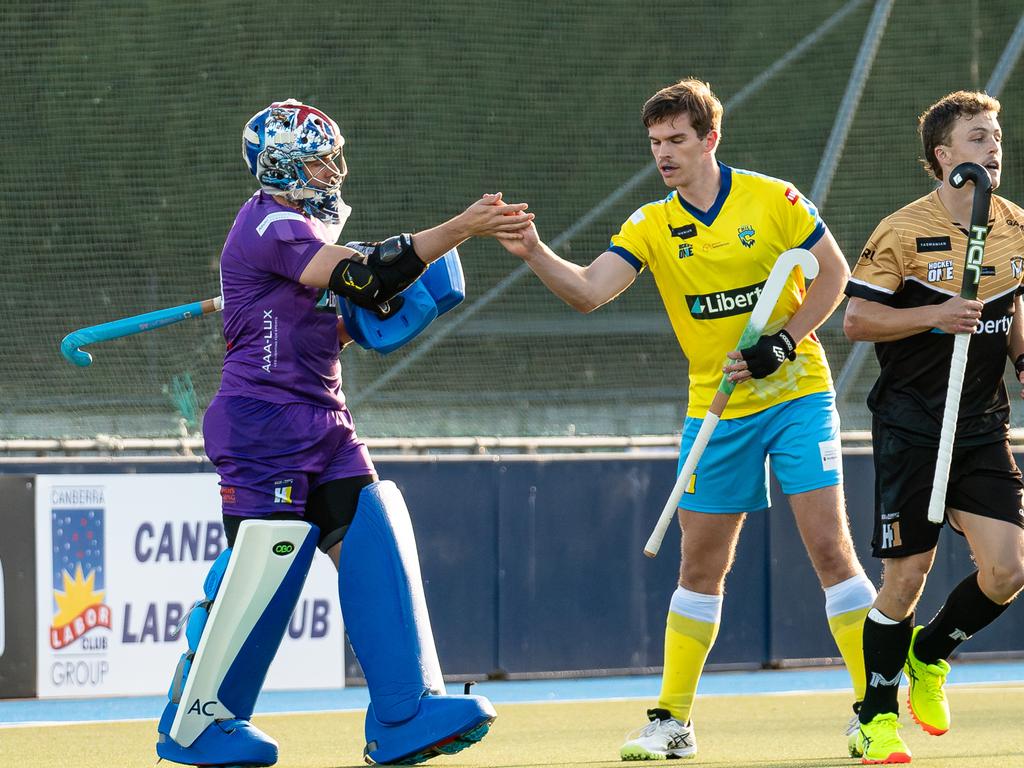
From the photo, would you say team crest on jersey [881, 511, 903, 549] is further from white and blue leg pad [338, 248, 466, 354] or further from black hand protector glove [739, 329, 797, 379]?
white and blue leg pad [338, 248, 466, 354]

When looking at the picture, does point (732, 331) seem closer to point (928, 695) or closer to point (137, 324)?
point (928, 695)

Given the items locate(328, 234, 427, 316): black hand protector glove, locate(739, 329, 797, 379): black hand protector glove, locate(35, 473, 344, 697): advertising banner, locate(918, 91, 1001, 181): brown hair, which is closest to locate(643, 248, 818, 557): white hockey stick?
locate(739, 329, 797, 379): black hand protector glove

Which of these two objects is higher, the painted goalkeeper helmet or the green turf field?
the painted goalkeeper helmet

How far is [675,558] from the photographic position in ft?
Answer: 25.4

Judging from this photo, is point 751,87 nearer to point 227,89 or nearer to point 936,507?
point 227,89

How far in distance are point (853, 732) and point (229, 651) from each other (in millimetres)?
1868

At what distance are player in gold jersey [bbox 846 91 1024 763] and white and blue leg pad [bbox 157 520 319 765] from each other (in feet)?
5.31

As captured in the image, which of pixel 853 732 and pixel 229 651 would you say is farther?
pixel 853 732

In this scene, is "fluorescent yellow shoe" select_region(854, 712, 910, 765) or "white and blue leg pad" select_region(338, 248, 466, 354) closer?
"white and blue leg pad" select_region(338, 248, 466, 354)

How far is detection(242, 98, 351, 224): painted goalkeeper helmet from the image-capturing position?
4406 mm

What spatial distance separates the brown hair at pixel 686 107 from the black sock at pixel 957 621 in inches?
59.3

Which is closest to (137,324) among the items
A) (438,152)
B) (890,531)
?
(890,531)

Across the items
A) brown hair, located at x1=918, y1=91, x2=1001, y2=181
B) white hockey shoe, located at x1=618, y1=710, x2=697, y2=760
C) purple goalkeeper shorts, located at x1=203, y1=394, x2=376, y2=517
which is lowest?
white hockey shoe, located at x1=618, y1=710, x2=697, y2=760

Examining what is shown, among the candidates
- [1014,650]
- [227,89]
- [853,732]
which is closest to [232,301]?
[853,732]
